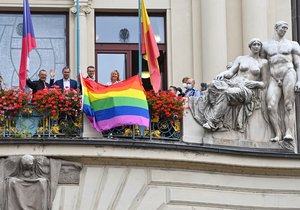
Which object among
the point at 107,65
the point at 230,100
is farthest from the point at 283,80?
the point at 107,65

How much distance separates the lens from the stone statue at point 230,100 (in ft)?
107

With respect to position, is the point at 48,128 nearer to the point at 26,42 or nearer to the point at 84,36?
the point at 26,42

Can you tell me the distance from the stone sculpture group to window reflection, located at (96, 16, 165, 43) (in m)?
3.89

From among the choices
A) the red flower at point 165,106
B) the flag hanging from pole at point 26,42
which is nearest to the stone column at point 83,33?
the flag hanging from pole at point 26,42

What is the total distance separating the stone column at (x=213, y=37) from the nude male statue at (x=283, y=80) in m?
2.52

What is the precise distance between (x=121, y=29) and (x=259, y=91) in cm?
488

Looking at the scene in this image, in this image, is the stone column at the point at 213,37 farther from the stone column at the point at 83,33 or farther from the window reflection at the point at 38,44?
the window reflection at the point at 38,44

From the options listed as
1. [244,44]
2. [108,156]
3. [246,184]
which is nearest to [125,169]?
[108,156]

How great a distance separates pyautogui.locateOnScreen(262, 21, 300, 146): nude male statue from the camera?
32.9 meters

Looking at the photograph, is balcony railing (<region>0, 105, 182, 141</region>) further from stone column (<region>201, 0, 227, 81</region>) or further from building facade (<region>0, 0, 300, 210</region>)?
stone column (<region>201, 0, 227, 81</region>)

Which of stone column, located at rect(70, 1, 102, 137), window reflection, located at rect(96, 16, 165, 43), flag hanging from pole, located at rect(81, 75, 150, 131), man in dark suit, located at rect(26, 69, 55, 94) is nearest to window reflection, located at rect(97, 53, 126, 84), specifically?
stone column, located at rect(70, 1, 102, 137)

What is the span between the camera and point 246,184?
32.4m

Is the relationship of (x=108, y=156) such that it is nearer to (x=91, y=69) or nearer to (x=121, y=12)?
(x=91, y=69)

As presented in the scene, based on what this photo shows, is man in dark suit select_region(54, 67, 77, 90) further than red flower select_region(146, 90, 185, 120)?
Yes
